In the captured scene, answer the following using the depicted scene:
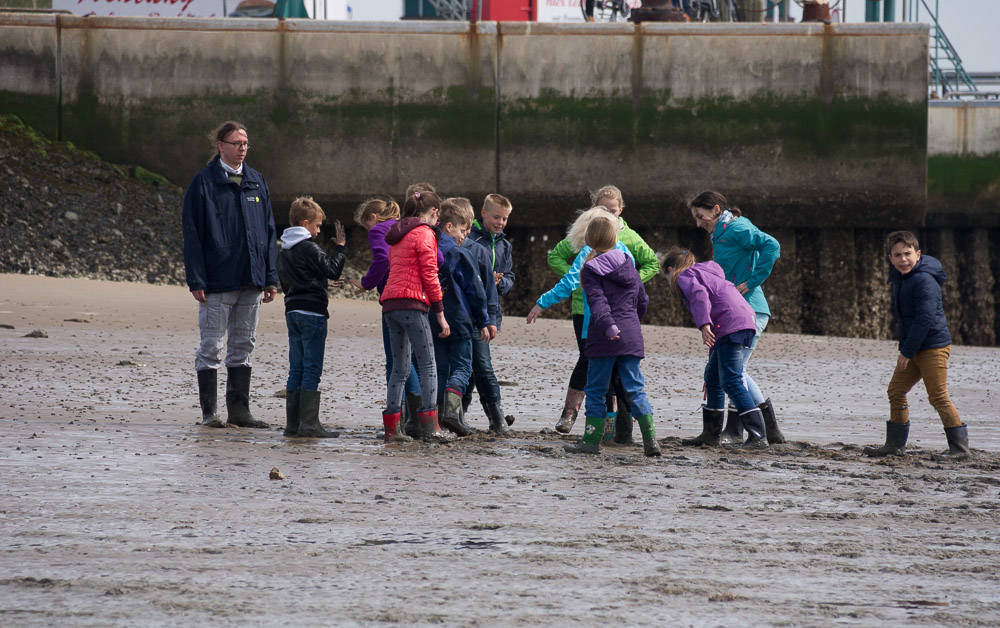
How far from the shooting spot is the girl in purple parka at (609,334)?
6.72 m

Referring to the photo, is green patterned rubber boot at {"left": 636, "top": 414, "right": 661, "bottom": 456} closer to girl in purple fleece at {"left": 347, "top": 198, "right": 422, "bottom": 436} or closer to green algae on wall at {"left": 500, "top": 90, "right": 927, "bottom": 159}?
girl in purple fleece at {"left": 347, "top": 198, "right": 422, "bottom": 436}

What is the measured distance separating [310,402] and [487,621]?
12.5 ft

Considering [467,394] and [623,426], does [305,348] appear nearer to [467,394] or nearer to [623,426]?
[467,394]

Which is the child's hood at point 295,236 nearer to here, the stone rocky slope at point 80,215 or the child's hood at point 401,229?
the child's hood at point 401,229

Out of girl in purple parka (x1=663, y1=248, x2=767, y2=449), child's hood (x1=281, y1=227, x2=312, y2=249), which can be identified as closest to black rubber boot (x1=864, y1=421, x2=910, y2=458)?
girl in purple parka (x1=663, y1=248, x2=767, y2=449)

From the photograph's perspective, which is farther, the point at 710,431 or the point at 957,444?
the point at 710,431

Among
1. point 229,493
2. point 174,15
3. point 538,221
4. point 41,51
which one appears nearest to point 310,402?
point 229,493

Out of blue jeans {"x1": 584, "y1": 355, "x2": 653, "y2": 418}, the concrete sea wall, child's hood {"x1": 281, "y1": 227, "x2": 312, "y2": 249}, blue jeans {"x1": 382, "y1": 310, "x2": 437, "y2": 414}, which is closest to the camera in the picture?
blue jeans {"x1": 584, "y1": 355, "x2": 653, "y2": 418}

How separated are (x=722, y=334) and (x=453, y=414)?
5.60 ft

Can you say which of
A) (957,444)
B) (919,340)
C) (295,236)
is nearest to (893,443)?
(957,444)

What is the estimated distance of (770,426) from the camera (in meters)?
7.29

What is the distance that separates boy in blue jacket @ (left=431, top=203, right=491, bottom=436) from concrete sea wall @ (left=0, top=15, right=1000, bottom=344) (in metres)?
11.2

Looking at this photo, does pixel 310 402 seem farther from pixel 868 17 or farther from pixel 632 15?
pixel 868 17

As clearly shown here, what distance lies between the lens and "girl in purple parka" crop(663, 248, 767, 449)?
7141 mm
